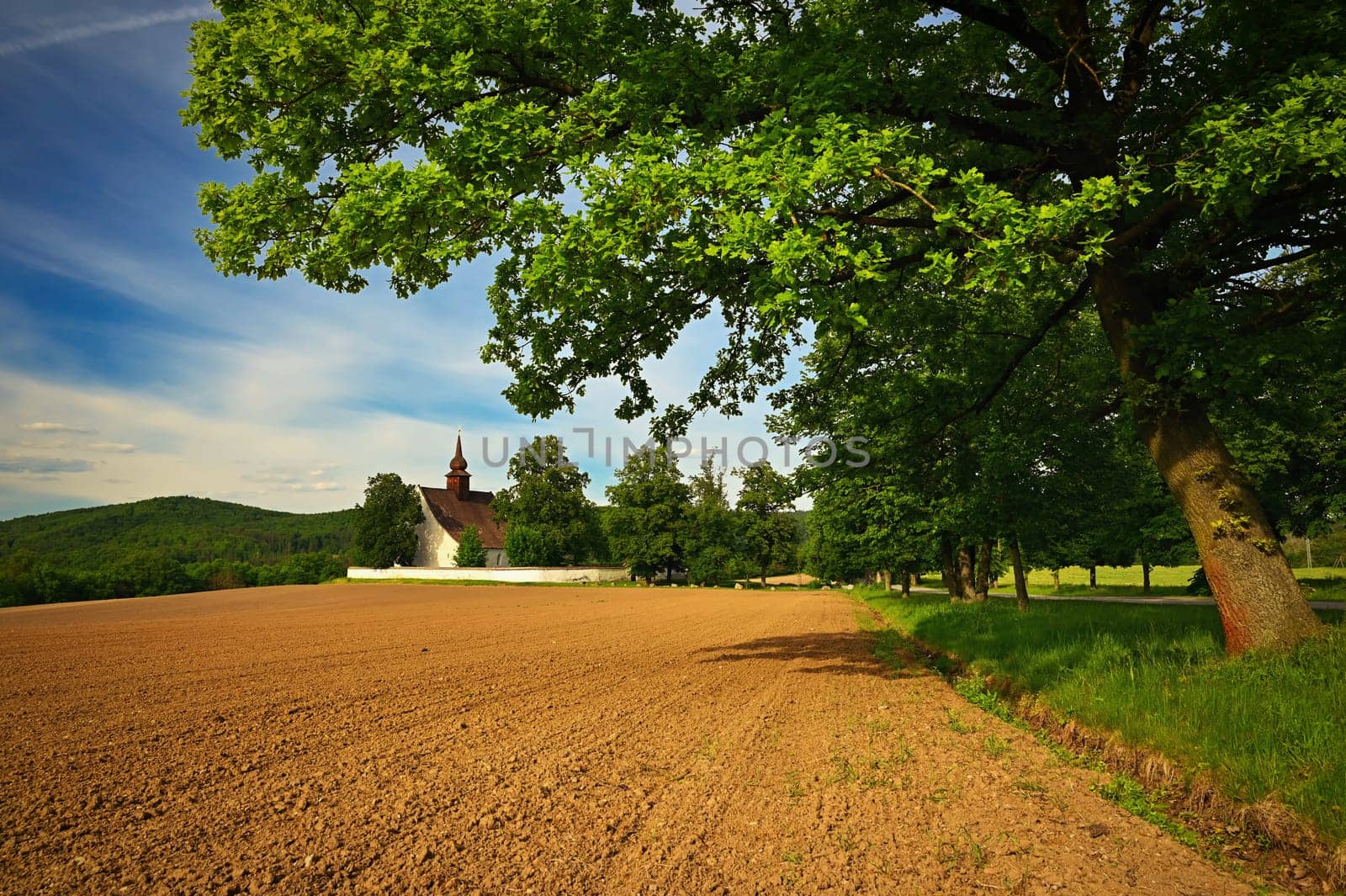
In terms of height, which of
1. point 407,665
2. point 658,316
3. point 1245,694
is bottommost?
point 407,665

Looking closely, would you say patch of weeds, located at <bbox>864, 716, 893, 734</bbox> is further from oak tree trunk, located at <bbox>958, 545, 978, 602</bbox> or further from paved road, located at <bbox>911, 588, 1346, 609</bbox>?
oak tree trunk, located at <bbox>958, 545, 978, 602</bbox>

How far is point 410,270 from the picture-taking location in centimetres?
846

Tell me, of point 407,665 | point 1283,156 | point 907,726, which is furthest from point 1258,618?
point 407,665

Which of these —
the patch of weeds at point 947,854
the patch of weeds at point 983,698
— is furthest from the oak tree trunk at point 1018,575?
the patch of weeds at point 947,854

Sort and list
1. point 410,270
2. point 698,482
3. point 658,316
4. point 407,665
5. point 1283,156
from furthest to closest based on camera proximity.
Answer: point 698,482
point 407,665
point 658,316
point 410,270
point 1283,156

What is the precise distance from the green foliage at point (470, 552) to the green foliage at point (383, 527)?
7478 millimetres

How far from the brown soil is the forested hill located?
55966 millimetres

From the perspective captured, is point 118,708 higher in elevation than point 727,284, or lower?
lower

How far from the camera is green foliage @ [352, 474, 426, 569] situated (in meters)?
74.6

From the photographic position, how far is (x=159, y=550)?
6738 cm

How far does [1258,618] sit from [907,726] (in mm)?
4101

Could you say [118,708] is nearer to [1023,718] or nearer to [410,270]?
[410,270]

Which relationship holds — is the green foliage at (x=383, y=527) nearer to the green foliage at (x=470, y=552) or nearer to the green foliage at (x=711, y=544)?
the green foliage at (x=470, y=552)

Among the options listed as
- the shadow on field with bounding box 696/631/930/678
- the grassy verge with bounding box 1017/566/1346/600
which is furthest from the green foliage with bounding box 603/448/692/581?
the shadow on field with bounding box 696/631/930/678
